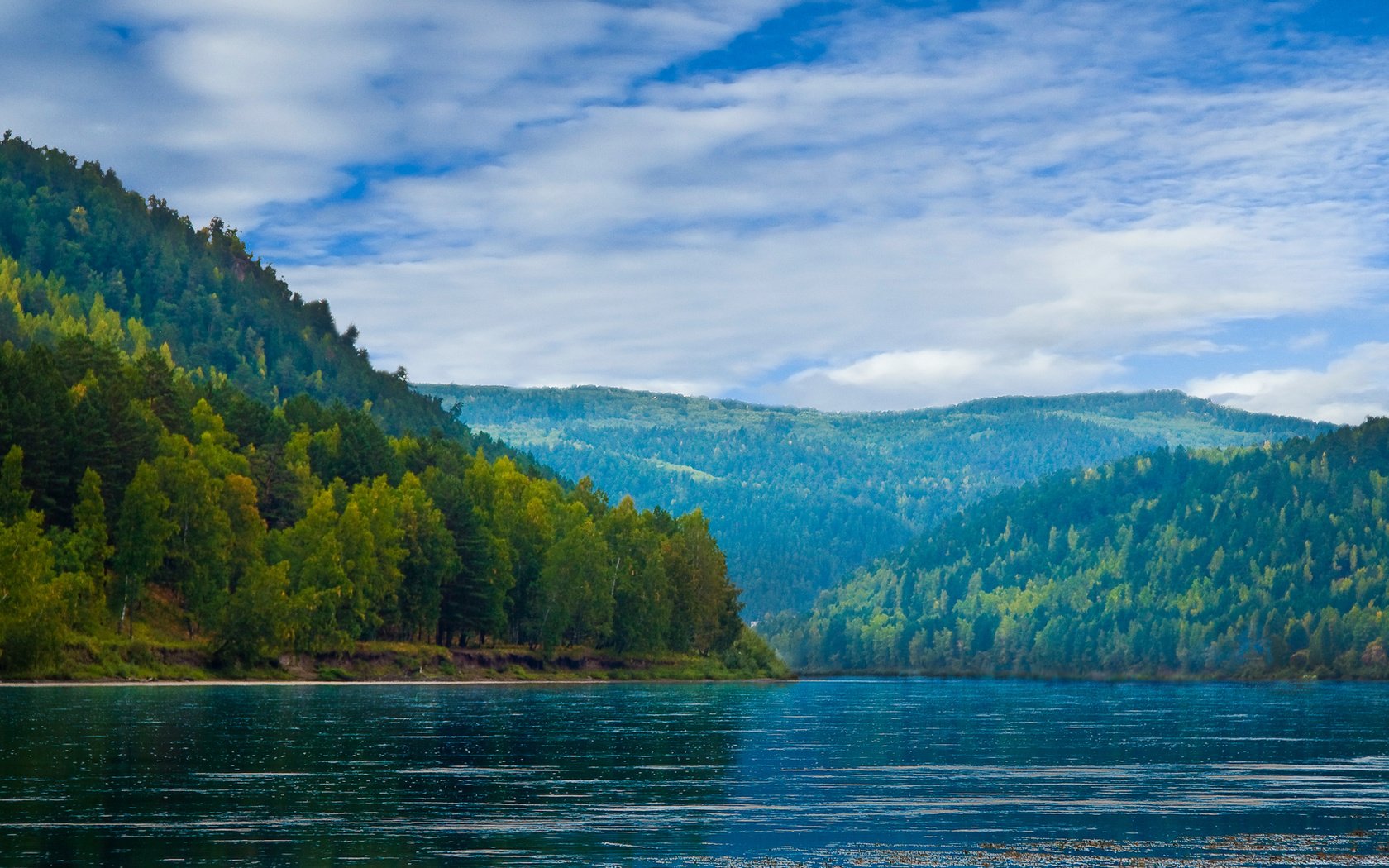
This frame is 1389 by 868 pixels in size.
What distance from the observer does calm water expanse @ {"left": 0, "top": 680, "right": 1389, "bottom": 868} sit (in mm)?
42000

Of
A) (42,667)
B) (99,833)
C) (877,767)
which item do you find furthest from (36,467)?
(99,833)

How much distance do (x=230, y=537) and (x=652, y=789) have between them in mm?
99929

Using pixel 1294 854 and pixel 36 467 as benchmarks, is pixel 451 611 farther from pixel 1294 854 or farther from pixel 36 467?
pixel 1294 854

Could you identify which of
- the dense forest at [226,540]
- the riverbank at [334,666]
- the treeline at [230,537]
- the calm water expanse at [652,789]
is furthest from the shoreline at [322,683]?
the calm water expanse at [652,789]

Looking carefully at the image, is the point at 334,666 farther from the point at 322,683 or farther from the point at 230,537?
the point at 230,537

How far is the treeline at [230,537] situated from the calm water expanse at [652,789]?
29.3m

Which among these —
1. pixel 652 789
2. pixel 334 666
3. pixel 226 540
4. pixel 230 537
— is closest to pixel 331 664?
pixel 334 666

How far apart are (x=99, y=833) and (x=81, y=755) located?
19895mm

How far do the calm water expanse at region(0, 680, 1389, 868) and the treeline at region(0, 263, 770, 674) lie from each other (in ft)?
96.1

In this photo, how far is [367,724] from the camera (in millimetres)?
85812

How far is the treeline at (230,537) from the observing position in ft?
427

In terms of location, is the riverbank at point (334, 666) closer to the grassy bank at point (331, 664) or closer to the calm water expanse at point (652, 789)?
the grassy bank at point (331, 664)

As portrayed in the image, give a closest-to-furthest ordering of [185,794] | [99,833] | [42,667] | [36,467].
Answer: [99,833] < [185,794] < [42,667] < [36,467]

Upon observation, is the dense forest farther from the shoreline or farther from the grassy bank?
the shoreline
